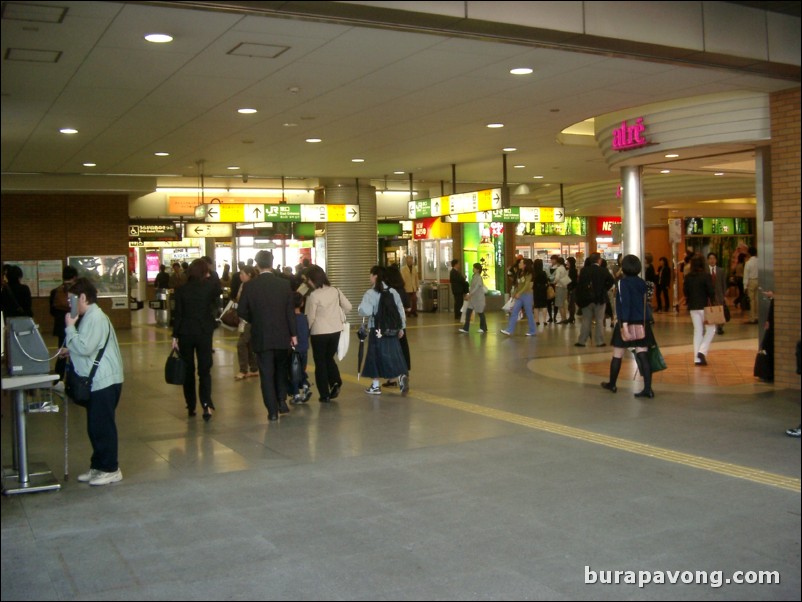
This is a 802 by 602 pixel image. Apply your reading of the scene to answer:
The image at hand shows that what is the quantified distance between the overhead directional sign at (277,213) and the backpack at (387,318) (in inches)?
331

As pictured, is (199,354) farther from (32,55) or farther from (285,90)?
(32,55)

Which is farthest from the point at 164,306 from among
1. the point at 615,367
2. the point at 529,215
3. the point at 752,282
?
the point at 615,367

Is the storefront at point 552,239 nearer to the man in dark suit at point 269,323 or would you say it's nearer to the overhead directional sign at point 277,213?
the overhead directional sign at point 277,213

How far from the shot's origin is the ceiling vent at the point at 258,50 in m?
8.05

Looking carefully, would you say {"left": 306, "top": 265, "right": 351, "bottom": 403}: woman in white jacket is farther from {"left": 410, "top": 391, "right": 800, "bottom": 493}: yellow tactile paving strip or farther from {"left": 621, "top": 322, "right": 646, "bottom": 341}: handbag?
{"left": 621, "top": 322, "right": 646, "bottom": 341}: handbag

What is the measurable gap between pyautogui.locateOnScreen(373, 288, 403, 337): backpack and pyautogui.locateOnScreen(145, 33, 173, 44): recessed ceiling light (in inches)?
161

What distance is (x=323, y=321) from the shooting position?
10.0 m

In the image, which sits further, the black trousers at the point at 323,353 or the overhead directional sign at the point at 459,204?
the overhead directional sign at the point at 459,204

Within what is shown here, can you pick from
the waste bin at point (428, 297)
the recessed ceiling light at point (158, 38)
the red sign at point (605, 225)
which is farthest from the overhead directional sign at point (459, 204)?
the red sign at point (605, 225)

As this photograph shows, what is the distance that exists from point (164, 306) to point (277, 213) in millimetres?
6895

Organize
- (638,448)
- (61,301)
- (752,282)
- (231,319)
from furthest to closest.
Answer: (752,282) < (61,301) < (231,319) < (638,448)

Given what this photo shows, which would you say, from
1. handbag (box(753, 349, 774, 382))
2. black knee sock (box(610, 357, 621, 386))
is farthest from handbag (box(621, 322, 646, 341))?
handbag (box(753, 349, 774, 382))

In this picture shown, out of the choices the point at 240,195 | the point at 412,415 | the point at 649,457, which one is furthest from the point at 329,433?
the point at 240,195

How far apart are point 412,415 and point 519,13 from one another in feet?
15.0
